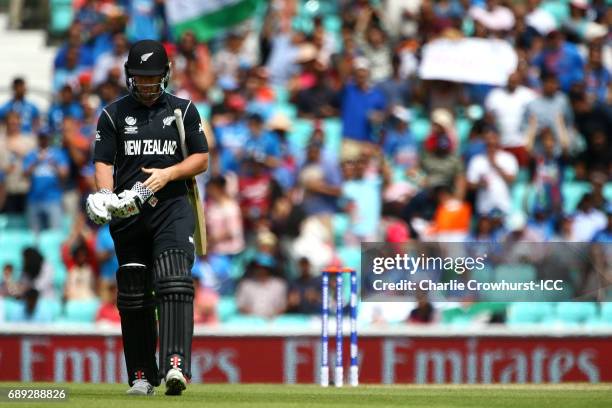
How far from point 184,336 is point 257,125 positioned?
819 centimetres

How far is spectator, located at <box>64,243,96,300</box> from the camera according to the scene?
15.6 metres

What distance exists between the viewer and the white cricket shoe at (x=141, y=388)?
9.13 metres

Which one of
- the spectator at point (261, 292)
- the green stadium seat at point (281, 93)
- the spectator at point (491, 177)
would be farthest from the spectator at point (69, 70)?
the spectator at point (491, 177)

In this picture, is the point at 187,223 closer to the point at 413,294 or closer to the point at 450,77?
the point at 413,294

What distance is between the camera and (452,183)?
16.1 metres

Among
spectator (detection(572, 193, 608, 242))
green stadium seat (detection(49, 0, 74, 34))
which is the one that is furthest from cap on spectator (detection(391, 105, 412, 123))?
green stadium seat (detection(49, 0, 74, 34))

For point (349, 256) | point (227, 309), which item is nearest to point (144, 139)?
point (227, 309)

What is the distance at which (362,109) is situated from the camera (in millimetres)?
17094

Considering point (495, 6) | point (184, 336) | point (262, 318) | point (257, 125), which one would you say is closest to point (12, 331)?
point (262, 318)

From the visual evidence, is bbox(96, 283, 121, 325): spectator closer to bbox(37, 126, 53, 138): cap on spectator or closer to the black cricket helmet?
bbox(37, 126, 53, 138): cap on spectator

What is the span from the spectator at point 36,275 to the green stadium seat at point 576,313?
510 centimetres

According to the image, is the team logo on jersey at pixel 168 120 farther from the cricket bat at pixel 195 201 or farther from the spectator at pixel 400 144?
the spectator at pixel 400 144

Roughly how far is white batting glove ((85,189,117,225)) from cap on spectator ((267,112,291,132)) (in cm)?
834

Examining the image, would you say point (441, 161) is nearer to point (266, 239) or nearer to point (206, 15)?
point (266, 239)
